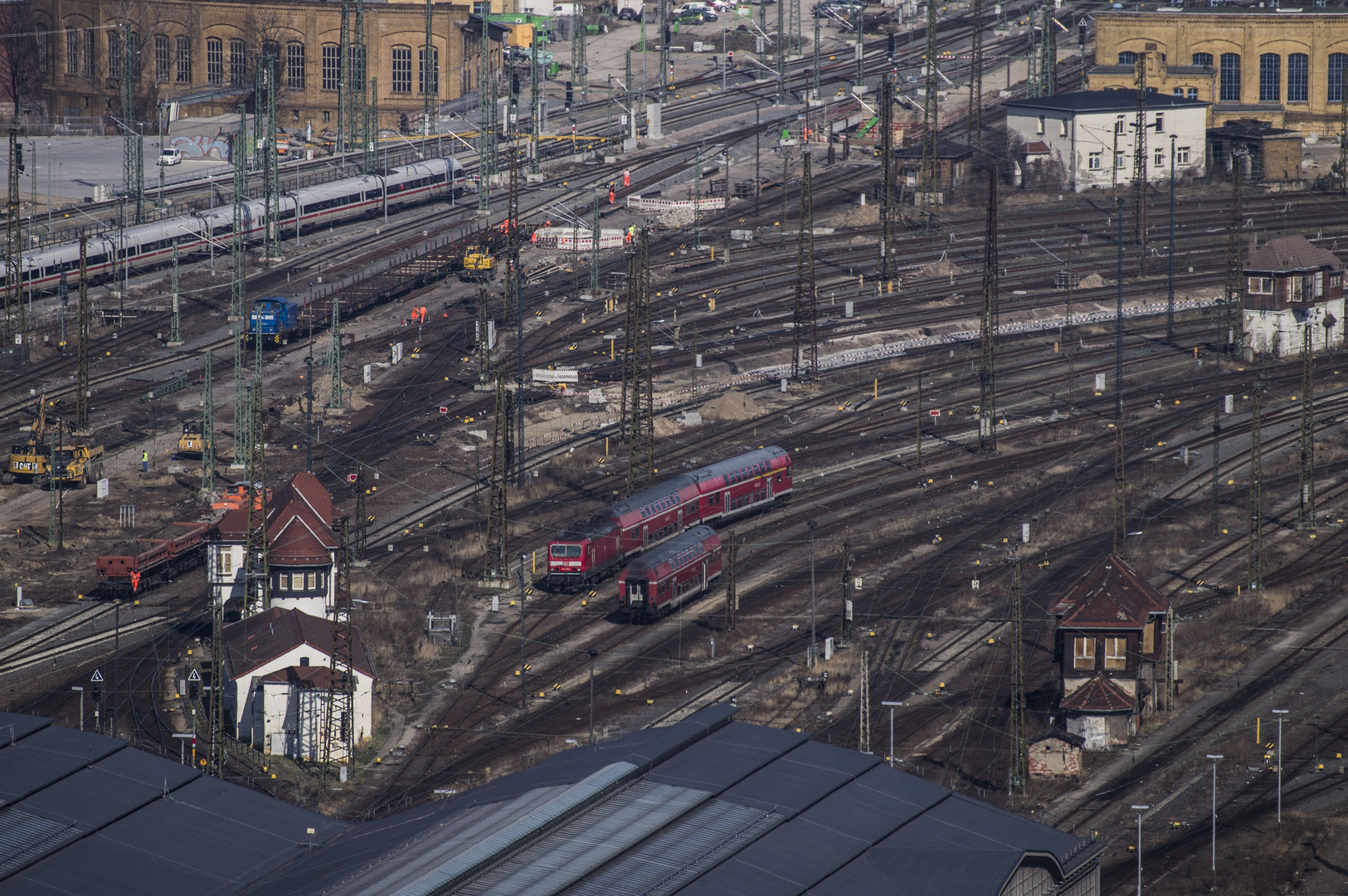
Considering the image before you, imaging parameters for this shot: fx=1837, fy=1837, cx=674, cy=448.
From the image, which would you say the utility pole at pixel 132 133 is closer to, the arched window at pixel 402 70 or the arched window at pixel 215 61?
the arched window at pixel 215 61

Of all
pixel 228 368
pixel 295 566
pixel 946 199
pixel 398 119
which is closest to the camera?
pixel 295 566

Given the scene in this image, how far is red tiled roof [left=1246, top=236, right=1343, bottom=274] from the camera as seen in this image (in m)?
103

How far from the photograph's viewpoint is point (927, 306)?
115 metres

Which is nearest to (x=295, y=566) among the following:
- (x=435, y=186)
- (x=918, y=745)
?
(x=918, y=745)

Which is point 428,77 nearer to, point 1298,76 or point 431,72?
point 431,72

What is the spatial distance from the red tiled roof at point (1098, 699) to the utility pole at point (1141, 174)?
195 ft

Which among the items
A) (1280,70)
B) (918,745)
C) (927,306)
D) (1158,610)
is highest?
(1280,70)

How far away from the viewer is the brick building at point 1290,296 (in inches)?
4070

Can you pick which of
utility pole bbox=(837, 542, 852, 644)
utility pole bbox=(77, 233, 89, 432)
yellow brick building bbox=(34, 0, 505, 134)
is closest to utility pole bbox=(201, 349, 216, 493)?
utility pole bbox=(77, 233, 89, 432)

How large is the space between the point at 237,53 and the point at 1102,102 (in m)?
77.4

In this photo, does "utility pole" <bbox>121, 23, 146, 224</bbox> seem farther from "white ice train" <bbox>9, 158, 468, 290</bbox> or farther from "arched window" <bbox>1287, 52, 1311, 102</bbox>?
"arched window" <bbox>1287, 52, 1311, 102</bbox>

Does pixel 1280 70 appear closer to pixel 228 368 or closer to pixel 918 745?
pixel 228 368

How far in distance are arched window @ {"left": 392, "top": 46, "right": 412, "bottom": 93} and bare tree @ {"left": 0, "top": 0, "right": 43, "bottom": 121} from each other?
33977 mm

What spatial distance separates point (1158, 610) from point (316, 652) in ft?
99.0
